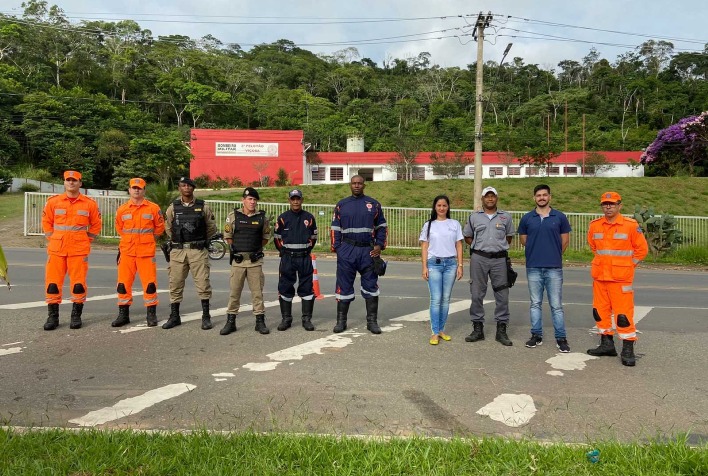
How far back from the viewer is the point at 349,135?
6197 cm

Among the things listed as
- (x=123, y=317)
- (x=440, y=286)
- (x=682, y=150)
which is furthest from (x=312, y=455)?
(x=682, y=150)

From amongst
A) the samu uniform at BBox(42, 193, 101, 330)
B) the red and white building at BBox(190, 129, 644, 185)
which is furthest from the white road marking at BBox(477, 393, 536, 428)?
the red and white building at BBox(190, 129, 644, 185)

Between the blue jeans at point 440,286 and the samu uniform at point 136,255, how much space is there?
12.4 ft

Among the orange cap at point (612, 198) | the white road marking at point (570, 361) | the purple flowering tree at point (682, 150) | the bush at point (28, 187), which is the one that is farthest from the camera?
the purple flowering tree at point (682, 150)

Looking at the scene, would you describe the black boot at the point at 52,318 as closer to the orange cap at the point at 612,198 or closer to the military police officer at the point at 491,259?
the military police officer at the point at 491,259

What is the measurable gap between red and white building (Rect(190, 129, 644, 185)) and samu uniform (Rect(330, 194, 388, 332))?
4273 cm

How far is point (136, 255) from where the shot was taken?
7.64 metres

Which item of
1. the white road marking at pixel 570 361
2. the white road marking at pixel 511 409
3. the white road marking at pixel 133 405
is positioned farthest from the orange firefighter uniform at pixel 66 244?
the white road marking at pixel 570 361

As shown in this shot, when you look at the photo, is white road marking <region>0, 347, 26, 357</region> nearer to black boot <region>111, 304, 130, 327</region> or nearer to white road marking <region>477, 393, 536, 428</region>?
black boot <region>111, 304, 130, 327</region>

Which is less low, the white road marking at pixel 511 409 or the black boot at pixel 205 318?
the black boot at pixel 205 318

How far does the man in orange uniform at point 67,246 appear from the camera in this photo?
7.38 m

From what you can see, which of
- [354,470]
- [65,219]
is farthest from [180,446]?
[65,219]

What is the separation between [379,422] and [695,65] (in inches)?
4812

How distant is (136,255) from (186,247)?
2.28ft
